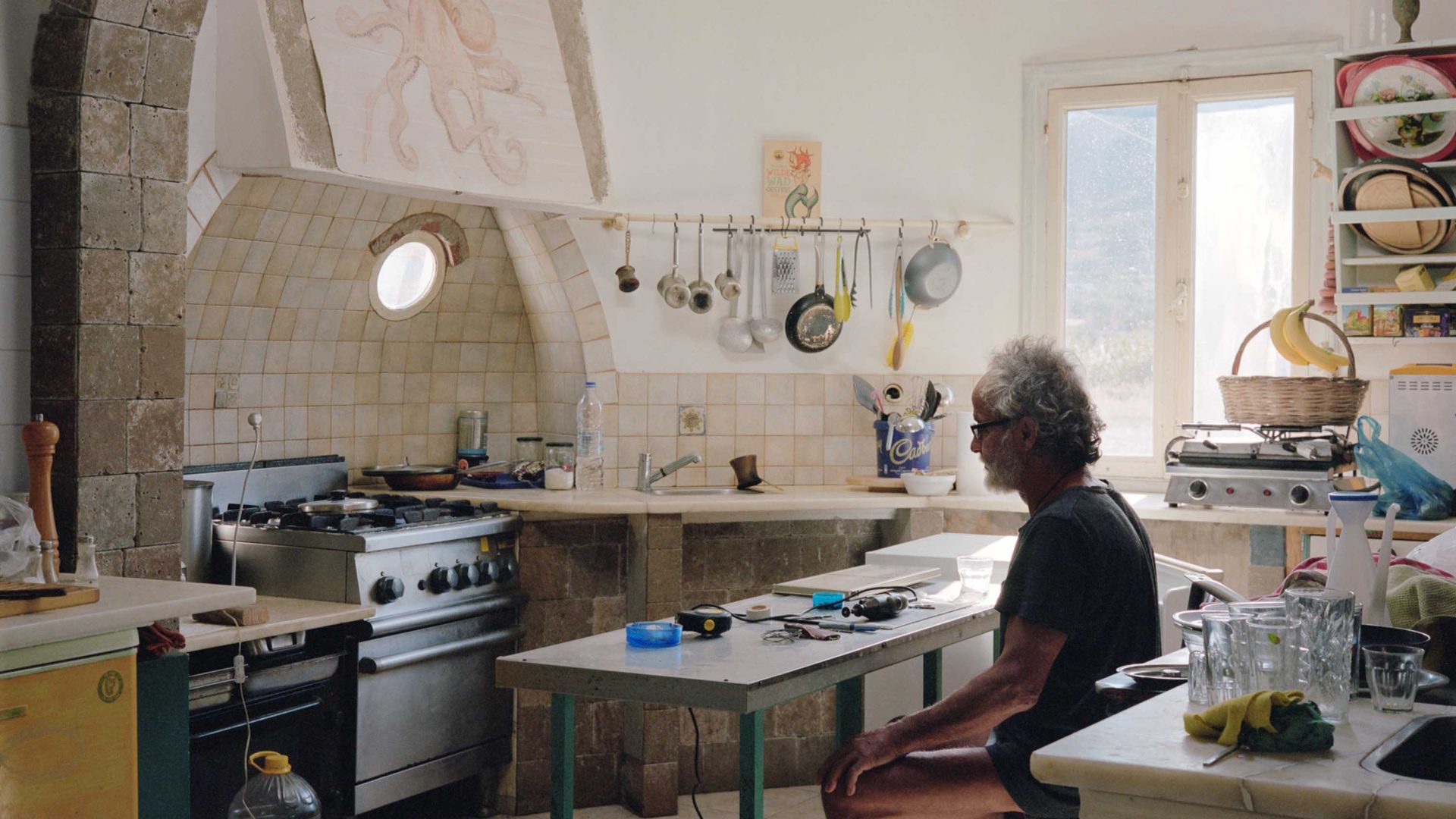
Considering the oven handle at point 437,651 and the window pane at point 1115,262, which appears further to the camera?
the window pane at point 1115,262

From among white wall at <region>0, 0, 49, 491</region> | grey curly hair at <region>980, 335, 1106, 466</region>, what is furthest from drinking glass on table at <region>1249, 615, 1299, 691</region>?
white wall at <region>0, 0, 49, 491</region>

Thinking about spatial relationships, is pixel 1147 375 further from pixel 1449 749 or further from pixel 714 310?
pixel 1449 749

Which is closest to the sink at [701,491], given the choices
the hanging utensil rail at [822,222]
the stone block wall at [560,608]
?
the stone block wall at [560,608]

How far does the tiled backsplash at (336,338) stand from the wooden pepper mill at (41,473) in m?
1.47

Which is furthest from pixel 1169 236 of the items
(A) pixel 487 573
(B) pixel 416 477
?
(B) pixel 416 477

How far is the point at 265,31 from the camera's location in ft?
12.3

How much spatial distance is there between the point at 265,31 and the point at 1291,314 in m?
3.47

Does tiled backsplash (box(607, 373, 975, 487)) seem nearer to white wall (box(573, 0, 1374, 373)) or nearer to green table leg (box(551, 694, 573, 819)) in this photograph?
white wall (box(573, 0, 1374, 373))

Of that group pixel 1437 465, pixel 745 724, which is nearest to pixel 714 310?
pixel 1437 465

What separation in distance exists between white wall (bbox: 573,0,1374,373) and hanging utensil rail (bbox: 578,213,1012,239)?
5 centimetres

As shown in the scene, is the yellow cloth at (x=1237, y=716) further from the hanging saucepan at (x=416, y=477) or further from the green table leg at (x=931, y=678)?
the hanging saucepan at (x=416, y=477)

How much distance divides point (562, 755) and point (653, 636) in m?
0.28

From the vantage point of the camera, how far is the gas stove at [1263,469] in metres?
4.31

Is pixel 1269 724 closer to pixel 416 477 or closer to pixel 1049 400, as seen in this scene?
pixel 1049 400
